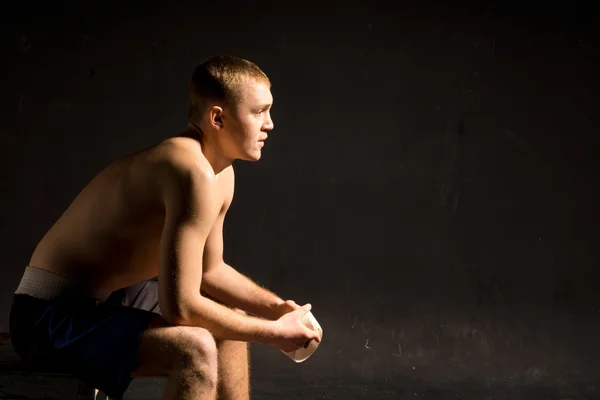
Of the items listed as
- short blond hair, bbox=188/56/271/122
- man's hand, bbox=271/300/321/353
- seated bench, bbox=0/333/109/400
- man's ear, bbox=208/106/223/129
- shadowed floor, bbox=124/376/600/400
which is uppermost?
short blond hair, bbox=188/56/271/122

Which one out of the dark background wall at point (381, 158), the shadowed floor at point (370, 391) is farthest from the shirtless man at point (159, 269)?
the dark background wall at point (381, 158)

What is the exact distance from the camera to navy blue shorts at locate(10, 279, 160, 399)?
2.04 meters

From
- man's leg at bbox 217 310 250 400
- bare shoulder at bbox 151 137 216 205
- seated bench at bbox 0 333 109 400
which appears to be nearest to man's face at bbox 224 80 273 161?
bare shoulder at bbox 151 137 216 205

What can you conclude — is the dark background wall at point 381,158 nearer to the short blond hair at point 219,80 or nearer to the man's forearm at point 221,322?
the short blond hair at point 219,80

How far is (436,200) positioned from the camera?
3582 mm

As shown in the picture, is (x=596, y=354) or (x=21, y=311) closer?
(x=21, y=311)

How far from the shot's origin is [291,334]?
211 cm

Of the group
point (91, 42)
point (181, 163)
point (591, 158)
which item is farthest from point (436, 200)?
point (181, 163)

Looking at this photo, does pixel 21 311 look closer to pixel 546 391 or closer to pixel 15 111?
pixel 15 111

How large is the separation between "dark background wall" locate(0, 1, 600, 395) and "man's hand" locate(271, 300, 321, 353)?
4.60ft

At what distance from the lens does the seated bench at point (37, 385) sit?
6.88ft

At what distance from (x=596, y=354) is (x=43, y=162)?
6.44 feet

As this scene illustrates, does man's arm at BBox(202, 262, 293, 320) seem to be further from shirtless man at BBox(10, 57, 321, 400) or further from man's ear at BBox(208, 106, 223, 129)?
man's ear at BBox(208, 106, 223, 129)

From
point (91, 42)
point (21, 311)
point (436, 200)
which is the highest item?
point (91, 42)
